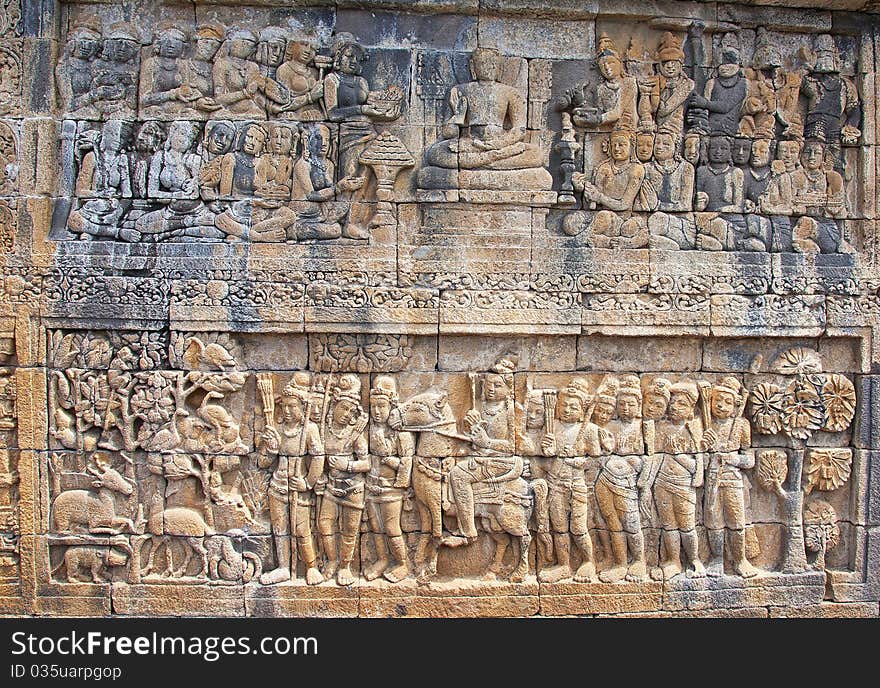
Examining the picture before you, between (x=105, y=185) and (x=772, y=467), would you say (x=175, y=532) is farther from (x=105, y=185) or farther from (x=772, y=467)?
(x=772, y=467)

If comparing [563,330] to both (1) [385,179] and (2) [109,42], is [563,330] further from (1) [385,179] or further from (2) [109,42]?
(2) [109,42]

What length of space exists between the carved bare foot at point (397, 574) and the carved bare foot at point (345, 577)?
0.27 m

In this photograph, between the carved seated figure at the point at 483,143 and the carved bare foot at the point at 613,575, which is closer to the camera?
the carved seated figure at the point at 483,143

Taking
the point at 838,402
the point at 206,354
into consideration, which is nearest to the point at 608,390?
the point at 838,402

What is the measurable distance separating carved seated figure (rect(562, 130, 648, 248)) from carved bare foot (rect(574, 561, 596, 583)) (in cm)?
252

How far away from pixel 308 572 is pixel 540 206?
11.0 feet

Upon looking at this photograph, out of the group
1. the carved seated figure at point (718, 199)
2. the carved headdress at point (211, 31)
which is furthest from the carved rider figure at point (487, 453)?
the carved headdress at point (211, 31)

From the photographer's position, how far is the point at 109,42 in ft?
20.9

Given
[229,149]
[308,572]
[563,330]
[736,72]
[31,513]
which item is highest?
[736,72]

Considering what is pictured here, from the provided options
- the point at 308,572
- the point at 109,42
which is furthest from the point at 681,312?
the point at 109,42

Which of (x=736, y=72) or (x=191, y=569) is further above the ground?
(x=736, y=72)

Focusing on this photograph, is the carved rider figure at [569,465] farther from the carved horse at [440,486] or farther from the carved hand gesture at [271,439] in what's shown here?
the carved hand gesture at [271,439]

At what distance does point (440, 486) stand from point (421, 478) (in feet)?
0.52

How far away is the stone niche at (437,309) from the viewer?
6316 millimetres
